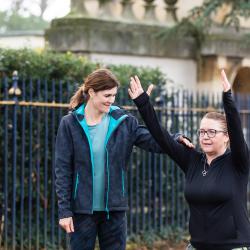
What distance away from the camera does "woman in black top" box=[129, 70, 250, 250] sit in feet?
16.6

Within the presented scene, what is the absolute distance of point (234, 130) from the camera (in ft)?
16.6

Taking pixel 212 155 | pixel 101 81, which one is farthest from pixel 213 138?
pixel 101 81

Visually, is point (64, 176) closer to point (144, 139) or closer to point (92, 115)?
point (92, 115)

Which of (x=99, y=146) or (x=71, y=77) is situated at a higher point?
(x=71, y=77)

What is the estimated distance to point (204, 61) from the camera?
1340 centimetres

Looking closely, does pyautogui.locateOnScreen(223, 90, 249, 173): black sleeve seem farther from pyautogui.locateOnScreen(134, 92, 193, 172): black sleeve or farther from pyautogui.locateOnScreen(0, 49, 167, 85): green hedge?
pyautogui.locateOnScreen(0, 49, 167, 85): green hedge

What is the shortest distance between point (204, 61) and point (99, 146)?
25.7 feet

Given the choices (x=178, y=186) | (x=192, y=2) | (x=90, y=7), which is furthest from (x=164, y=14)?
(x=178, y=186)

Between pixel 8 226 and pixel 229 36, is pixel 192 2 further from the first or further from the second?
pixel 8 226

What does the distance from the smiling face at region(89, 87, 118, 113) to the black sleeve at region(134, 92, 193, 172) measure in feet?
1.16

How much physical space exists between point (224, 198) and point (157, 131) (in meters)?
0.69

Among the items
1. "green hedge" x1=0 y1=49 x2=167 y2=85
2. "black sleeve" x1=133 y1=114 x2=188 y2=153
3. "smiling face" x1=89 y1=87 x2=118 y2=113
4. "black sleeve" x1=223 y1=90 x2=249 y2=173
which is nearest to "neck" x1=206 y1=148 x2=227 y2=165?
"black sleeve" x1=223 y1=90 x2=249 y2=173

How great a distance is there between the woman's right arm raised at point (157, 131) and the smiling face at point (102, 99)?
12.5 inches

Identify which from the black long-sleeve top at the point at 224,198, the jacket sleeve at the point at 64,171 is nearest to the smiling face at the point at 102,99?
the jacket sleeve at the point at 64,171
